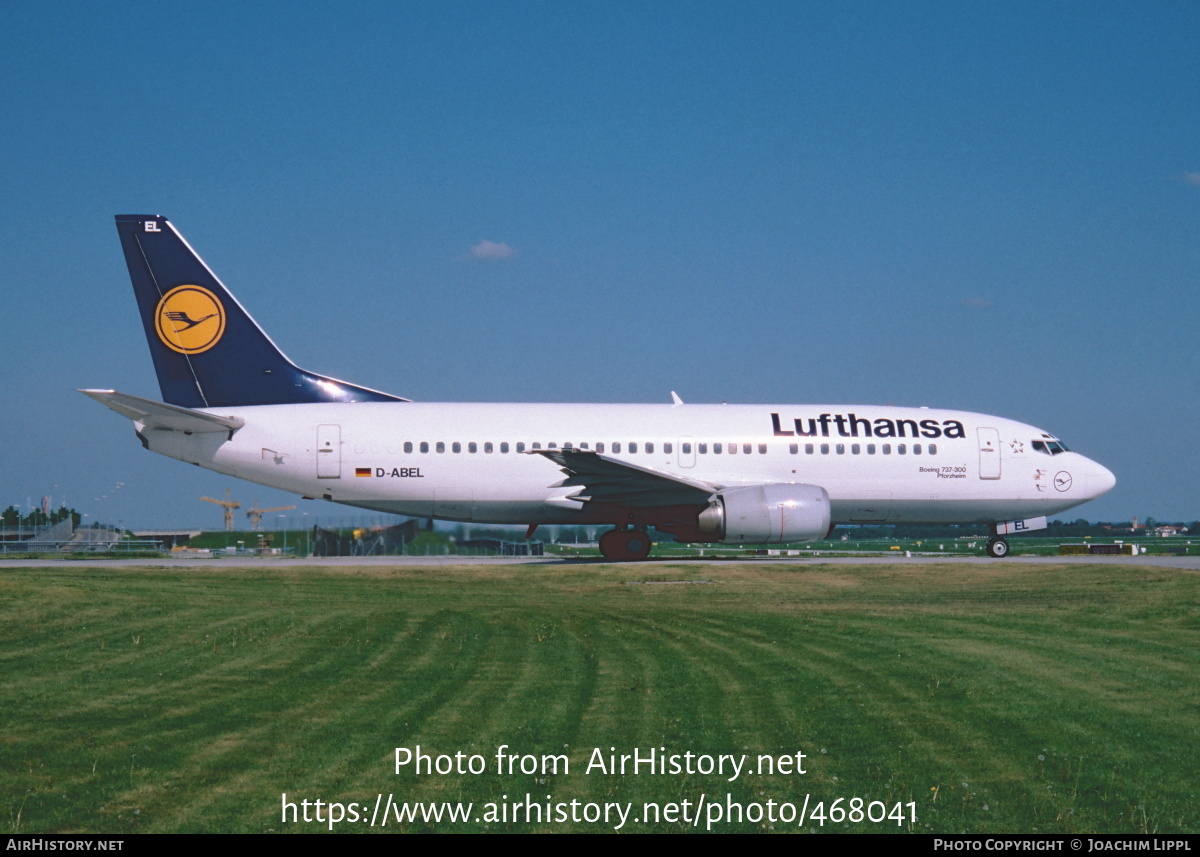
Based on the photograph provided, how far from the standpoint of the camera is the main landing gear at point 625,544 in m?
30.8

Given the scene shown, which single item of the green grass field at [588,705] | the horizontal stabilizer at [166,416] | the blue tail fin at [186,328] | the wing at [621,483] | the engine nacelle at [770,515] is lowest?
the green grass field at [588,705]

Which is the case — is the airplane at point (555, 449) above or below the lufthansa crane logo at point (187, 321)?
below

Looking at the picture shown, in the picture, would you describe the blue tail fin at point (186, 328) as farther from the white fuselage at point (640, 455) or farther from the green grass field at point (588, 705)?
the green grass field at point (588, 705)

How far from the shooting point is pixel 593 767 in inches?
304

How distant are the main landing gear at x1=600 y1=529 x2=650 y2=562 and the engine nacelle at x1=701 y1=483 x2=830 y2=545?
2509 mm

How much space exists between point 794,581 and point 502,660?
13.5 meters

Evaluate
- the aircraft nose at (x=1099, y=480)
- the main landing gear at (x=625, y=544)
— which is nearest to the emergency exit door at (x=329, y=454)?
the main landing gear at (x=625, y=544)

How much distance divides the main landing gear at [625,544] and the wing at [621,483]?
1202 millimetres

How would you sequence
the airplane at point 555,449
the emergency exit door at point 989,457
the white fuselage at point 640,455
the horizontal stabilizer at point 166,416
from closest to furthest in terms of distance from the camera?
the horizontal stabilizer at point 166,416
the airplane at point 555,449
the white fuselage at point 640,455
the emergency exit door at point 989,457

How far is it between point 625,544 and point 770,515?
14.8ft

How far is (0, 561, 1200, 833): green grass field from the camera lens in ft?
23.1

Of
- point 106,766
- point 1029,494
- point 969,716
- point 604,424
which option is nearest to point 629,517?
point 604,424
